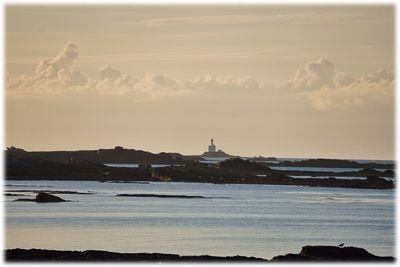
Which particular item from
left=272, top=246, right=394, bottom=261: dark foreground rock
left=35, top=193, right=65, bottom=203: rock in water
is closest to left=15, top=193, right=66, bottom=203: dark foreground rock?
left=35, top=193, right=65, bottom=203: rock in water

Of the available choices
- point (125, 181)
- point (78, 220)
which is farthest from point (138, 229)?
point (125, 181)

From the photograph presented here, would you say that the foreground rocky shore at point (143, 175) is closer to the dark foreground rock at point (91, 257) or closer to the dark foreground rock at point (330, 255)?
the dark foreground rock at point (330, 255)

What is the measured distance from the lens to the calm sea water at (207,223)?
153 feet

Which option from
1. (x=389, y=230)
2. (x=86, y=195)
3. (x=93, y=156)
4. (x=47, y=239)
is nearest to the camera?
(x=47, y=239)

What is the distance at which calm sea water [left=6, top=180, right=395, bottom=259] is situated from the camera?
46.7 meters

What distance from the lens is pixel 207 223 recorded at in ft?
196

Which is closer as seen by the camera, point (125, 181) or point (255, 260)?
point (255, 260)

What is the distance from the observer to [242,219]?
6388 cm

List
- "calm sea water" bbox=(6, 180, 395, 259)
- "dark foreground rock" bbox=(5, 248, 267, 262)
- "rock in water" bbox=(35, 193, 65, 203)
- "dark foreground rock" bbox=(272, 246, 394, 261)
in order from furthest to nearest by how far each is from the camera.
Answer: "rock in water" bbox=(35, 193, 65, 203), "calm sea water" bbox=(6, 180, 395, 259), "dark foreground rock" bbox=(272, 246, 394, 261), "dark foreground rock" bbox=(5, 248, 267, 262)

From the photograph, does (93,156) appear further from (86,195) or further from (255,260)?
(255,260)

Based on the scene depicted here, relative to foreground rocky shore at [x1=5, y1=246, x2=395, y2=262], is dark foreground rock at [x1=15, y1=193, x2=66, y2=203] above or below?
above

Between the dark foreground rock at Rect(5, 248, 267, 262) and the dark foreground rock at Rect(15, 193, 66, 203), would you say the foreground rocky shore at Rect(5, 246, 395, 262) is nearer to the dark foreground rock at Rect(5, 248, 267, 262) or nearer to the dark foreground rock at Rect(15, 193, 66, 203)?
the dark foreground rock at Rect(5, 248, 267, 262)

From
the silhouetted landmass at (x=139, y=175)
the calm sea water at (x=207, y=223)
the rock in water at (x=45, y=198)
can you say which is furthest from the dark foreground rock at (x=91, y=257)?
the silhouetted landmass at (x=139, y=175)

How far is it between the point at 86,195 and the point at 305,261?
158 feet
